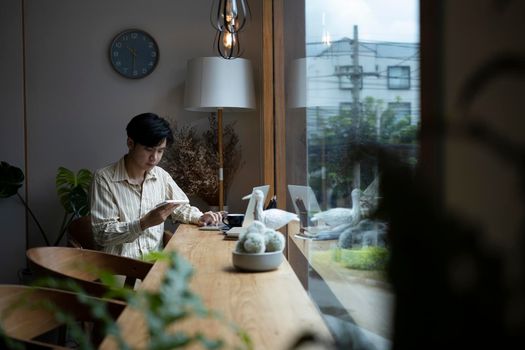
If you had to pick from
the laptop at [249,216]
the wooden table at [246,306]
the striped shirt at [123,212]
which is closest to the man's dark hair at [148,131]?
the striped shirt at [123,212]

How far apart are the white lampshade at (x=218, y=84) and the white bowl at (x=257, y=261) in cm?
233

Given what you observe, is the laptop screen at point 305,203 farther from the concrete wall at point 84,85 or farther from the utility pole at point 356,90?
the concrete wall at point 84,85

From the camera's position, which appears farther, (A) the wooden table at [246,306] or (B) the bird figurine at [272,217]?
(B) the bird figurine at [272,217]

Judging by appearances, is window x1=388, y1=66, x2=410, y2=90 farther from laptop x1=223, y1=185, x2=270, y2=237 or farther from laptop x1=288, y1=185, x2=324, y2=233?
Result: laptop x1=223, y1=185, x2=270, y2=237

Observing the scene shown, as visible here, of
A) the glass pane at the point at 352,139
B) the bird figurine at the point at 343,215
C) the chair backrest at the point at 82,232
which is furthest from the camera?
the chair backrest at the point at 82,232

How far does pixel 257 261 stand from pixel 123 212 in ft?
4.92

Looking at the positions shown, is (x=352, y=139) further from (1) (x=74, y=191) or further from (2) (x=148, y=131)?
(1) (x=74, y=191)

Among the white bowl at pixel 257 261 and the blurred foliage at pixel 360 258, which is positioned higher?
the blurred foliage at pixel 360 258

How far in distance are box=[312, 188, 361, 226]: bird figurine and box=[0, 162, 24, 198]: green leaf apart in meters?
3.24

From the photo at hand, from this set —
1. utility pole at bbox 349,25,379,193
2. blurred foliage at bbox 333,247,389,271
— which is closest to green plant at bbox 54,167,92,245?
blurred foliage at bbox 333,247,389,271

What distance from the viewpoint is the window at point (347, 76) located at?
112cm

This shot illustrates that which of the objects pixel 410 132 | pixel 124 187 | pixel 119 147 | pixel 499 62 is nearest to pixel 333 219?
pixel 410 132

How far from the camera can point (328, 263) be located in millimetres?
1599

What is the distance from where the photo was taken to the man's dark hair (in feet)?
9.66
